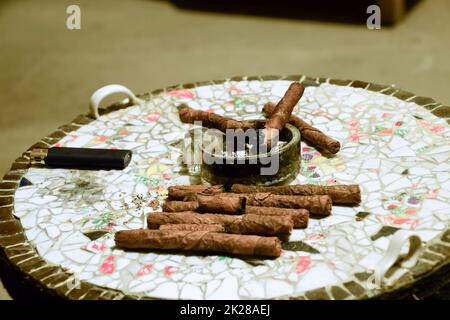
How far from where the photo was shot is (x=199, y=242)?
1.80 m

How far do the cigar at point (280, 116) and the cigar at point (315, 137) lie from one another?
0.38 ft

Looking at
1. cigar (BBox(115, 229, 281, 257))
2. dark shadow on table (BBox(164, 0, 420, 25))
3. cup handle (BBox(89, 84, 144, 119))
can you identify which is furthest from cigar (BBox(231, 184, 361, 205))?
dark shadow on table (BBox(164, 0, 420, 25))

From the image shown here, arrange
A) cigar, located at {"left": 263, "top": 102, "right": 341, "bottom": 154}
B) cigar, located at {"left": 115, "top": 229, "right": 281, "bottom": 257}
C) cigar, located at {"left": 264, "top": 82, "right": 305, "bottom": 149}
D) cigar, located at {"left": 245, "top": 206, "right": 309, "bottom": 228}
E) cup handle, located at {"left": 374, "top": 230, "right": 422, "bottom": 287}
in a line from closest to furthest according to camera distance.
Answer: cup handle, located at {"left": 374, "top": 230, "right": 422, "bottom": 287}, cigar, located at {"left": 115, "top": 229, "right": 281, "bottom": 257}, cigar, located at {"left": 245, "top": 206, "right": 309, "bottom": 228}, cigar, located at {"left": 264, "top": 82, "right": 305, "bottom": 149}, cigar, located at {"left": 263, "top": 102, "right": 341, "bottom": 154}

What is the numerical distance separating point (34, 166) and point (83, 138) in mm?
251

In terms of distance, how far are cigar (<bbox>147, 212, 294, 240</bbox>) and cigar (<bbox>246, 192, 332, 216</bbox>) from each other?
9 cm

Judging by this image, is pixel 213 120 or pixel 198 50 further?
pixel 198 50

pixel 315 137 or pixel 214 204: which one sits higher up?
pixel 315 137

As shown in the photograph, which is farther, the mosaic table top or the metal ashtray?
the metal ashtray

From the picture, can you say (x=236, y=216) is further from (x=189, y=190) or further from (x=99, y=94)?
(x=99, y=94)

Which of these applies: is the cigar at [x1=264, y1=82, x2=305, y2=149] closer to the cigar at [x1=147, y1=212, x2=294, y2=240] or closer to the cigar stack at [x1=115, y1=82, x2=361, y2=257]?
the cigar stack at [x1=115, y1=82, x2=361, y2=257]

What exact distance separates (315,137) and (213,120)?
369 mm

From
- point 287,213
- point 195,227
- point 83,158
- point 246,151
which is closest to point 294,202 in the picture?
point 287,213

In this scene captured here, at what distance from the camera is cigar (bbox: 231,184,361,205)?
1951 mm
